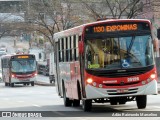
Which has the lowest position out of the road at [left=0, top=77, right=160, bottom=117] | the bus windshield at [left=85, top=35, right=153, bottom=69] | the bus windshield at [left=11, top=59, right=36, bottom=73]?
the road at [left=0, top=77, right=160, bottom=117]

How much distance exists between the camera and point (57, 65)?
1083 inches

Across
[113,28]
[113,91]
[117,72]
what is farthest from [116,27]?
[113,91]

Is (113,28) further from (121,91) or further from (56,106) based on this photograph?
(56,106)

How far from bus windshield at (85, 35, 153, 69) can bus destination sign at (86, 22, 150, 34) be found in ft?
0.93

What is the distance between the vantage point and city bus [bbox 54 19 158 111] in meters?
20.9

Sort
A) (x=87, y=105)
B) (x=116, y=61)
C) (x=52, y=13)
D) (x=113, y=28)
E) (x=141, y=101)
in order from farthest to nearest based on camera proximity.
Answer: (x=52, y=13)
(x=141, y=101)
(x=87, y=105)
(x=113, y=28)
(x=116, y=61)

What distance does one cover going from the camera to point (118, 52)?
69.0 feet

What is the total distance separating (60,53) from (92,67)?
17.8 feet

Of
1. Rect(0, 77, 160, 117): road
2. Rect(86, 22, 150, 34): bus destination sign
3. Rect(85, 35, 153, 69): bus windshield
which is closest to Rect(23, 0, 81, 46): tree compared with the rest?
Rect(0, 77, 160, 117): road

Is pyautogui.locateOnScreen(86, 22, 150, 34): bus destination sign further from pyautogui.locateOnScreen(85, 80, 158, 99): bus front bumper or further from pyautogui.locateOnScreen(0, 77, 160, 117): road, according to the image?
pyautogui.locateOnScreen(0, 77, 160, 117): road

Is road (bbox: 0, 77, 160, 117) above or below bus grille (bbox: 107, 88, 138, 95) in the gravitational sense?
below

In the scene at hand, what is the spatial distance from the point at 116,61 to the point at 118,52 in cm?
30

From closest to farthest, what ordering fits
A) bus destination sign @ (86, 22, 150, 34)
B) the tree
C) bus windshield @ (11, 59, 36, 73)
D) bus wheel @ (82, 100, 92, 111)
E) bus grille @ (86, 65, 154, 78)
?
bus grille @ (86, 65, 154, 78)
bus destination sign @ (86, 22, 150, 34)
bus wheel @ (82, 100, 92, 111)
bus windshield @ (11, 59, 36, 73)
the tree

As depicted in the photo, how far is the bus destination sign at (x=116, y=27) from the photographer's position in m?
21.4
